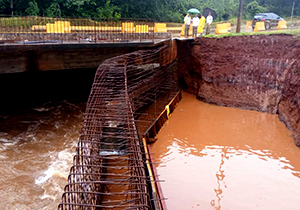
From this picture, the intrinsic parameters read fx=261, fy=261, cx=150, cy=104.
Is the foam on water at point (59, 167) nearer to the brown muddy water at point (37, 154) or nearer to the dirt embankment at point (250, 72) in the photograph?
the brown muddy water at point (37, 154)

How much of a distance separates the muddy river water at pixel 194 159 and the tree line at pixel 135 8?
13.1m

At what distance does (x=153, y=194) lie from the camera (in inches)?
229

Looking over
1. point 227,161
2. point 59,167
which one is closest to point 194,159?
point 227,161

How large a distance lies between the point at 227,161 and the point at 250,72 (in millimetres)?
6899

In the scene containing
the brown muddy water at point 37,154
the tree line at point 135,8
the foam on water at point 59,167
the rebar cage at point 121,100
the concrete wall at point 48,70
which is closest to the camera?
the rebar cage at point 121,100

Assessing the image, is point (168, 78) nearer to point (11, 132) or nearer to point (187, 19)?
point (187, 19)

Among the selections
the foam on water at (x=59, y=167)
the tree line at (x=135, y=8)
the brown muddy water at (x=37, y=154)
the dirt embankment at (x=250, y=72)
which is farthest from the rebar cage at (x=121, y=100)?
the tree line at (x=135, y=8)

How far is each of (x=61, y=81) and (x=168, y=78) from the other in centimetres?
665

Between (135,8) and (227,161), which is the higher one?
(135,8)

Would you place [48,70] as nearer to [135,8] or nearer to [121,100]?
[121,100]

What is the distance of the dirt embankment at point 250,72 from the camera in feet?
40.7

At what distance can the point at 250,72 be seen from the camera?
14.0 m

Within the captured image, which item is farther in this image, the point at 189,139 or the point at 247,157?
the point at 189,139

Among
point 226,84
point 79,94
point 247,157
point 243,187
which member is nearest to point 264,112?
point 226,84
